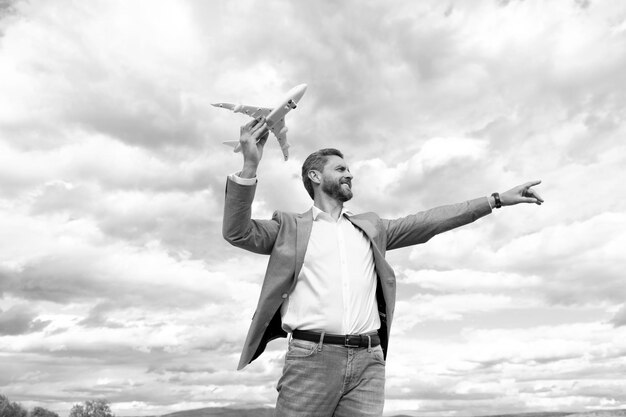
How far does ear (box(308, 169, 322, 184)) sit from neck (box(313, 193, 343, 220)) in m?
0.19

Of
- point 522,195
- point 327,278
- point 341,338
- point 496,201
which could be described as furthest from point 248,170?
point 522,195

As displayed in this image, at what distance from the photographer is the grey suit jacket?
6272 millimetres

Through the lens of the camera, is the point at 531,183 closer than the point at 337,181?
No

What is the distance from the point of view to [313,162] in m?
7.35

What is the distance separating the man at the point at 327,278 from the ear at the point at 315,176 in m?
0.01

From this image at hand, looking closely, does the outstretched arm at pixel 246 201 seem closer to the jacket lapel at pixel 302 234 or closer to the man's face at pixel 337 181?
the jacket lapel at pixel 302 234

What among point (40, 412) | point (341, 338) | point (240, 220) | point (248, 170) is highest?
point (40, 412)

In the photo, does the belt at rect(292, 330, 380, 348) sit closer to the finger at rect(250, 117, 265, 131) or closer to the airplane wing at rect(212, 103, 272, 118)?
the finger at rect(250, 117, 265, 131)

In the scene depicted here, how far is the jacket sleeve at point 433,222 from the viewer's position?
7.19 metres

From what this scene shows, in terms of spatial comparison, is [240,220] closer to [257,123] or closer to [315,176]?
[257,123]

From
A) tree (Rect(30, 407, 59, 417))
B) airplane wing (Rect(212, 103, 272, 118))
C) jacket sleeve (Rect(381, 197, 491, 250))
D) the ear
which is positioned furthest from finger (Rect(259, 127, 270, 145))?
tree (Rect(30, 407, 59, 417))

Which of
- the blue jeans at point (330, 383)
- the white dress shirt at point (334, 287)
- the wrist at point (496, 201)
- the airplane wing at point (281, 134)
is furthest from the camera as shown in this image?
the airplane wing at point (281, 134)

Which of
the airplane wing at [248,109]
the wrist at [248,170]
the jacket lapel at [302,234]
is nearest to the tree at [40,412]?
the airplane wing at [248,109]

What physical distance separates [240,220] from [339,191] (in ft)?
4.39
